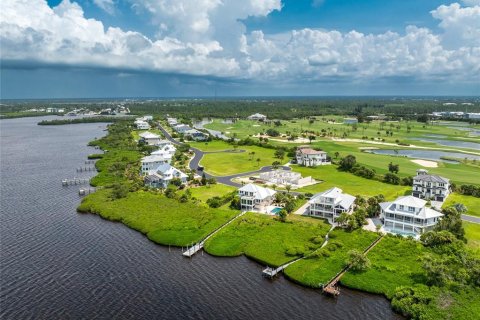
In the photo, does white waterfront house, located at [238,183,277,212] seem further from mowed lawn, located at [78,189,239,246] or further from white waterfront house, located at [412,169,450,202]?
white waterfront house, located at [412,169,450,202]

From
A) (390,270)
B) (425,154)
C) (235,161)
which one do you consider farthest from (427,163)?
(390,270)

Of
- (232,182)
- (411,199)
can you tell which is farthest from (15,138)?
(411,199)

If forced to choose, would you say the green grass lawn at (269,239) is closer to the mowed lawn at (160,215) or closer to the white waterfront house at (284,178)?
the mowed lawn at (160,215)

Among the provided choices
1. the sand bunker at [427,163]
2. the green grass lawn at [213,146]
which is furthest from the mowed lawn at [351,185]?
the green grass lawn at [213,146]

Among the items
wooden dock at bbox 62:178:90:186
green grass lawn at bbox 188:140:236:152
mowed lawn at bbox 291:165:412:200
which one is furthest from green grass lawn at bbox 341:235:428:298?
green grass lawn at bbox 188:140:236:152

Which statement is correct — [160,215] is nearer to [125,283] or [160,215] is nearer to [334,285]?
[125,283]

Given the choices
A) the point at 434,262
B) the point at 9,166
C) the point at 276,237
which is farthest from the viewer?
the point at 9,166

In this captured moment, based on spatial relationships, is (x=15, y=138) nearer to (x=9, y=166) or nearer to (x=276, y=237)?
(x=9, y=166)
